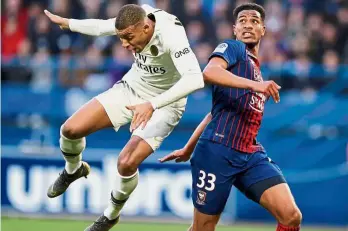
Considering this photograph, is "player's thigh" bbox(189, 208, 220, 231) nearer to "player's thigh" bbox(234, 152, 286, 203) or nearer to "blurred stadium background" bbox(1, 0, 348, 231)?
"player's thigh" bbox(234, 152, 286, 203)

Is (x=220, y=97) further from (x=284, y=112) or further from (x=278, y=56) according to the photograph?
(x=278, y=56)

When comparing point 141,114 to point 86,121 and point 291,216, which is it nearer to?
point 86,121

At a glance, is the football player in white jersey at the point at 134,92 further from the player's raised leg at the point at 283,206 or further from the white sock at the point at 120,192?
the player's raised leg at the point at 283,206

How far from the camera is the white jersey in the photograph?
28.9 ft

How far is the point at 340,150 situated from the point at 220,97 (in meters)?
6.42

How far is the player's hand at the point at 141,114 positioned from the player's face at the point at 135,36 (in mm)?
893

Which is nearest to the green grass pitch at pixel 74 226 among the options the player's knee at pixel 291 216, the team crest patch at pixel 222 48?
the player's knee at pixel 291 216

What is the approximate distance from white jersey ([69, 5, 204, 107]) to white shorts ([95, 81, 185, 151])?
3.4 inches

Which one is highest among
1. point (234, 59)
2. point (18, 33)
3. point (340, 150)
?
point (234, 59)

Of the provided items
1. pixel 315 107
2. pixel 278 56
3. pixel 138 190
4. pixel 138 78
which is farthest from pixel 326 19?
pixel 138 78

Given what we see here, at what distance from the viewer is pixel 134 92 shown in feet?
32.0

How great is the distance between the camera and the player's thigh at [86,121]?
31.2 ft

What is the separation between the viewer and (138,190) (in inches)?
584

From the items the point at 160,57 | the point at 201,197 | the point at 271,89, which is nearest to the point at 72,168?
the point at 160,57
